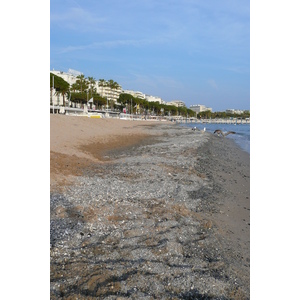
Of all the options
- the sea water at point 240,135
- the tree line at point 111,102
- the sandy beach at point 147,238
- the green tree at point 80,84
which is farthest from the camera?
the green tree at point 80,84

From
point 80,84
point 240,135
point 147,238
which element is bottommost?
point 147,238

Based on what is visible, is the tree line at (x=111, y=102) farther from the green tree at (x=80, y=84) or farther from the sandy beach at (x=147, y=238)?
the sandy beach at (x=147, y=238)

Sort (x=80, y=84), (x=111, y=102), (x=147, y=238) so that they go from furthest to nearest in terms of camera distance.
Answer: (x=111, y=102) < (x=80, y=84) < (x=147, y=238)

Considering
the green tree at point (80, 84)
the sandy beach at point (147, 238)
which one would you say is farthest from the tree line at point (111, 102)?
the sandy beach at point (147, 238)

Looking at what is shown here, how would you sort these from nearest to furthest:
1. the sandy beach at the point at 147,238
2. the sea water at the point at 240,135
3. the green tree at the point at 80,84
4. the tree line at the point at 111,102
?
the sandy beach at the point at 147,238
the sea water at the point at 240,135
the tree line at the point at 111,102
the green tree at the point at 80,84

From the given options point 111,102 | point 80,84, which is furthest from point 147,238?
point 111,102

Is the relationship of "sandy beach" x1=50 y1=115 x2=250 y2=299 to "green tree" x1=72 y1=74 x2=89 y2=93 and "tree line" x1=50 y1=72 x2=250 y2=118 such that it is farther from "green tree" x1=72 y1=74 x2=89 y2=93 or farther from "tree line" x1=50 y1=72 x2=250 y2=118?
"green tree" x1=72 y1=74 x2=89 y2=93

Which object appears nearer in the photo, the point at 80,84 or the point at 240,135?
the point at 240,135

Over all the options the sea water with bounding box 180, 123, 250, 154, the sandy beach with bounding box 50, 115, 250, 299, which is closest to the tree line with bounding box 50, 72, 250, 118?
the sea water with bounding box 180, 123, 250, 154

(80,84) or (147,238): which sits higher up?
(80,84)

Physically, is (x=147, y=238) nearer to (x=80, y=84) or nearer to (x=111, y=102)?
(x=80, y=84)

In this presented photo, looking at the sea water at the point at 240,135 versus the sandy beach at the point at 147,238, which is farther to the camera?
the sea water at the point at 240,135

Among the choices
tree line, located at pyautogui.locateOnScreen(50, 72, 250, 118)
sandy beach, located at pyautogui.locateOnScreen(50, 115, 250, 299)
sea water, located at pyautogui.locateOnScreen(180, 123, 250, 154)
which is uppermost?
tree line, located at pyautogui.locateOnScreen(50, 72, 250, 118)
